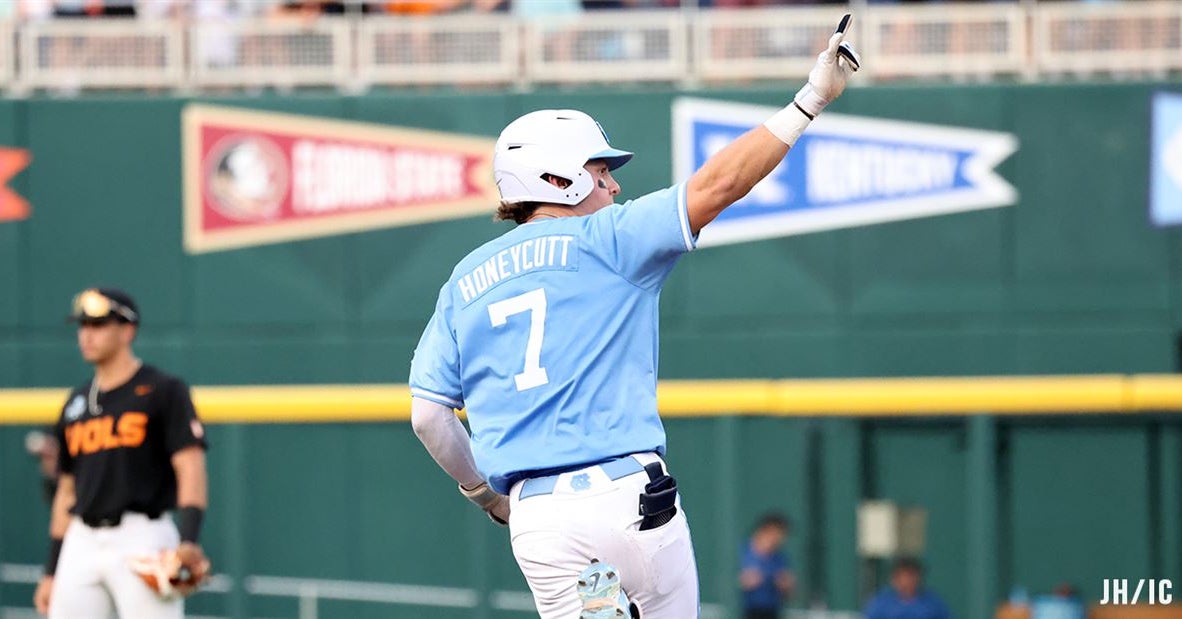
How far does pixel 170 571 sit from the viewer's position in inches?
249

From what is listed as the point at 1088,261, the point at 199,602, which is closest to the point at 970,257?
the point at 1088,261

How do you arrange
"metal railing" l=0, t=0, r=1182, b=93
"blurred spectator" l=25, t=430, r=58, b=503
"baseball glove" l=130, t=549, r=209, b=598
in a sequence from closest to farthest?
"baseball glove" l=130, t=549, r=209, b=598, "blurred spectator" l=25, t=430, r=58, b=503, "metal railing" l=0, t=0, r=1182, b=93

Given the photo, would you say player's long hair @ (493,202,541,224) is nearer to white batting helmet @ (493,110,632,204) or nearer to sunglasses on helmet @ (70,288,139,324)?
white batting helmet @ (493,110,632,204)

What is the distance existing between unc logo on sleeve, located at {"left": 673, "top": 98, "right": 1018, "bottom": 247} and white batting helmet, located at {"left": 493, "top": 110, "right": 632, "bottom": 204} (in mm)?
8585

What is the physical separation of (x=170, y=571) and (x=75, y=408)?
0.73 metres

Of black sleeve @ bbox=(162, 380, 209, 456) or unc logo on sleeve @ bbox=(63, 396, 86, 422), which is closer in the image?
black sleeve @ bbox=(162, 380, 209, 456)

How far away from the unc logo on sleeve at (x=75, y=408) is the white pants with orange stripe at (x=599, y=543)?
9.86ft

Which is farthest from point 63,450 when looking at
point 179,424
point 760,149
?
point 760,149

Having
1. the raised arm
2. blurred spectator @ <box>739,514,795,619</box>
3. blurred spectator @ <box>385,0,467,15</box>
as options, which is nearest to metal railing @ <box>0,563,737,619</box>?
blurred spectator @ <box>739,514,795,619</box>

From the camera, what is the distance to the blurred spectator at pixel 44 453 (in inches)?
437

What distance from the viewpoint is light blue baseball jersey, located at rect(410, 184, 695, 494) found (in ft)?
13.1

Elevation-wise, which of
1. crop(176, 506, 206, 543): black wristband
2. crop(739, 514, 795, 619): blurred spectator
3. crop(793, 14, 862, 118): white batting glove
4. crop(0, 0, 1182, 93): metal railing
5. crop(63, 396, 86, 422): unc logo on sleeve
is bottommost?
crop(739, 514, 795, 619): blurred spectator

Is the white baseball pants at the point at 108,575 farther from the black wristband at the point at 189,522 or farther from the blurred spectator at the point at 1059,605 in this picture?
the blurred spectator at the point at 1059,605

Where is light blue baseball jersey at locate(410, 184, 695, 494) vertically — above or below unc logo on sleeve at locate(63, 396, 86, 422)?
above
